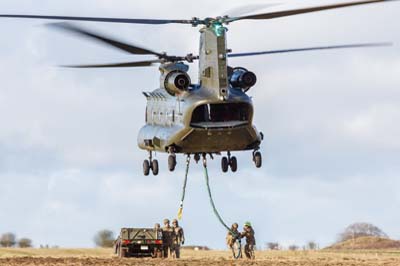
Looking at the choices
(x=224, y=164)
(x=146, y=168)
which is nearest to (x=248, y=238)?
(x=224, y=164)

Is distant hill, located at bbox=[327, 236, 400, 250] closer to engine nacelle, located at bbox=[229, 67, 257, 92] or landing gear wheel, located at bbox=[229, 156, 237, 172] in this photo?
landing gear wheel, located at bbox=[229, 156, 237, 172]

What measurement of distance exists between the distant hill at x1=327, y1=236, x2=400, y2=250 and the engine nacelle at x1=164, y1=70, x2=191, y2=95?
26.0 metres

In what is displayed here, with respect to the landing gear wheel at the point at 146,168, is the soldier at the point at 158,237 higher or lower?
lower

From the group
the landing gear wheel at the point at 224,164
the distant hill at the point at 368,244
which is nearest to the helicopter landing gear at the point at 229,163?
the landing gear wheel at the point at 224,164

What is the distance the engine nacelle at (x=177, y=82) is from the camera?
4647cm

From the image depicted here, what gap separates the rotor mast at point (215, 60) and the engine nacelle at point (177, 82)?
54.4 inches

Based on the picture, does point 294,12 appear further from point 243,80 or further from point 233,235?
point 233,235

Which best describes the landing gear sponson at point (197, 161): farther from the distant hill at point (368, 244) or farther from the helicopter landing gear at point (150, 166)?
the distant hill at point (368, 244)

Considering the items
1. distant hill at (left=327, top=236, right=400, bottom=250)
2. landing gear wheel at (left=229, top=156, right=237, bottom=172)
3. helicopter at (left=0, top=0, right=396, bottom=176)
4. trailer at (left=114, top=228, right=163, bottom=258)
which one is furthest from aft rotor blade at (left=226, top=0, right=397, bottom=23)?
distant hill at (left=327, top=236, right=400, bottom=250)

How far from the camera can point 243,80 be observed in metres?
45.9

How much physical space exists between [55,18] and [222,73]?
7903 millimetres

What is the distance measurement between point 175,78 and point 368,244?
Result: 29.0 m

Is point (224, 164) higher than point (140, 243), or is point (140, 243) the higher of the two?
point (224, 164)

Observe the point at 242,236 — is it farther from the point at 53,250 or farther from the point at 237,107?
the point at 53,250
